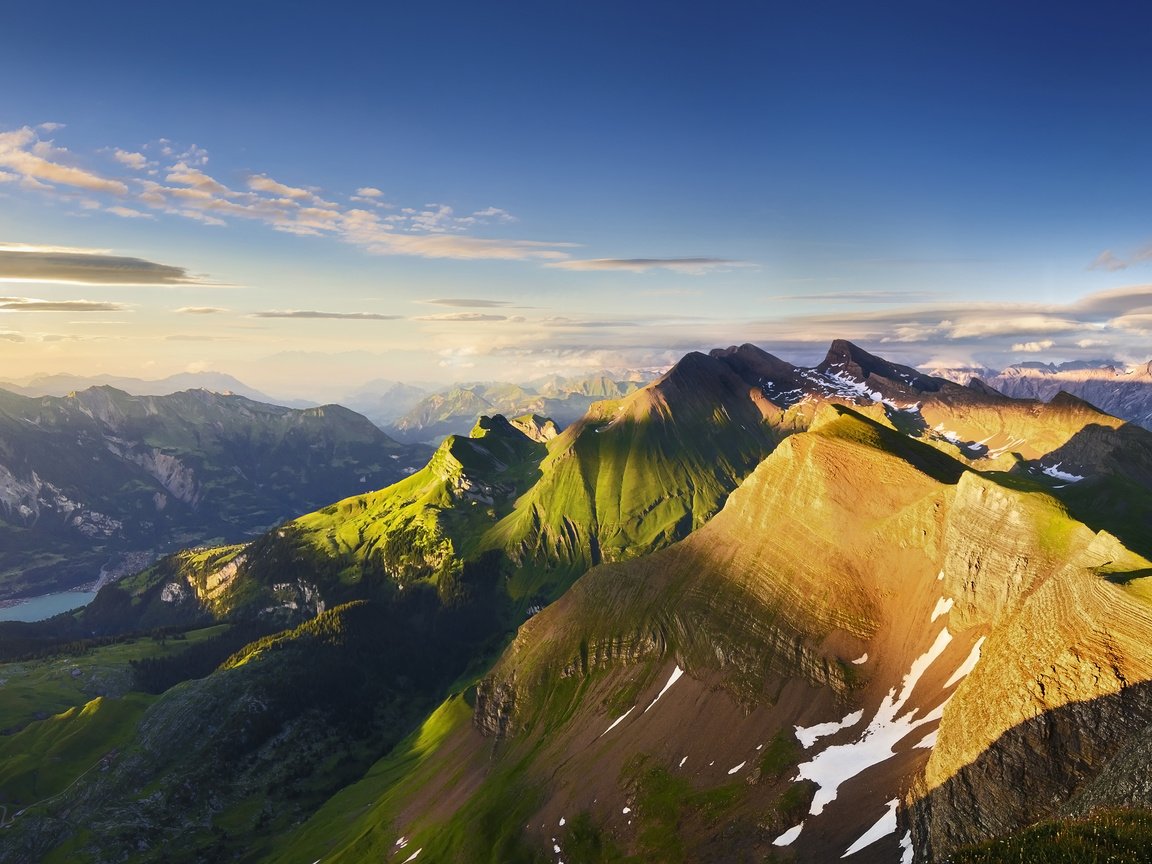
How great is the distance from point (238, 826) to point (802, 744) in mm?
197897

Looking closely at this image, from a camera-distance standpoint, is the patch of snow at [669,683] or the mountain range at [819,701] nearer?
the mountain range at [819,701]

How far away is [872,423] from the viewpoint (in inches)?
5758

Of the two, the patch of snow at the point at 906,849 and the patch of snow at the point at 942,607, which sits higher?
the patch of snow at the point at 942,607

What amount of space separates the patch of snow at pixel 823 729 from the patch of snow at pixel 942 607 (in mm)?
20599

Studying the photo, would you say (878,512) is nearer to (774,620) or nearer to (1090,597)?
(774,620)

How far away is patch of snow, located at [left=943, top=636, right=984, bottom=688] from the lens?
278 feet

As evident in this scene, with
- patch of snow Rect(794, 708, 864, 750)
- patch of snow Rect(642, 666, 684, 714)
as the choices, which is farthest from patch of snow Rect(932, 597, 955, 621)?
patch of snow Rect(642, 666, 684, 714)

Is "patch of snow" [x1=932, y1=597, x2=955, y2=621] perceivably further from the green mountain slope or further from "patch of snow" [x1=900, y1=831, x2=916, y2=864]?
"patch of snow" [x1=900, y1=831, x2=916, y2=864]

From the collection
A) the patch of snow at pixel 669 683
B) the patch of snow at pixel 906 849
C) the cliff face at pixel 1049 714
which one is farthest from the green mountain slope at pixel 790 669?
the patch of snow at pixel 906 849

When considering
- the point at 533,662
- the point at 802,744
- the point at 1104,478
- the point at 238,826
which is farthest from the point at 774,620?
the point at 238,826

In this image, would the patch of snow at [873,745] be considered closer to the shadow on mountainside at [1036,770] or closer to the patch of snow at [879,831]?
the patch of snow at [879,831]

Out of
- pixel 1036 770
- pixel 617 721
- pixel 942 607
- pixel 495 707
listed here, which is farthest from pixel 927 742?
pixel 495 707

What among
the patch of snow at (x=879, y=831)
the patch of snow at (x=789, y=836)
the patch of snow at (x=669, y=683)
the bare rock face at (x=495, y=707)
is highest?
the patch of snow at (x=879, y=831)

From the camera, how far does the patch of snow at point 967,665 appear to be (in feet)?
278
